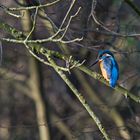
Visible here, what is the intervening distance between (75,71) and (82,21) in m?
2.18

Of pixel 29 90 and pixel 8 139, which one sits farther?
pixel 8 139

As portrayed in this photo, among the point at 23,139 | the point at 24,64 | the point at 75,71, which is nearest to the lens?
the point at 75,71

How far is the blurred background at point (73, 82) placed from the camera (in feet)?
26.2

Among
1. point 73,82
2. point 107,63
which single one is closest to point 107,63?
point 107,63

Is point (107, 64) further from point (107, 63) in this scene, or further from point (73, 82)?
point (73, 82)

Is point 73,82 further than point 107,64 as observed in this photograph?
Yes

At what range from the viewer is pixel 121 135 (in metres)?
9.20

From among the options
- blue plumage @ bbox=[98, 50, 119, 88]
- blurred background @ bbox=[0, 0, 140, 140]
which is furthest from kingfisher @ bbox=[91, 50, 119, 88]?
blurred background @ bbox=[0, 0, 140, 140]

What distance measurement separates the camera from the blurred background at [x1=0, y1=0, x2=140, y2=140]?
8.00 meters

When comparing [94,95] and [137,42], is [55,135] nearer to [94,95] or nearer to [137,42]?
[94,95]

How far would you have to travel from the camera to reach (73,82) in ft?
32.6

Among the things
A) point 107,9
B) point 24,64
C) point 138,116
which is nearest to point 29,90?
point 24,64

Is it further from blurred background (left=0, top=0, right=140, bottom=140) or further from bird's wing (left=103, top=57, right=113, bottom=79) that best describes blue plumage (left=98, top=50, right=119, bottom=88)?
blurred background (left=0, top=0, right=140, bottom=140)

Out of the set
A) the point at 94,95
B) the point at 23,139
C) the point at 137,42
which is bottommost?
the point at 23,139
